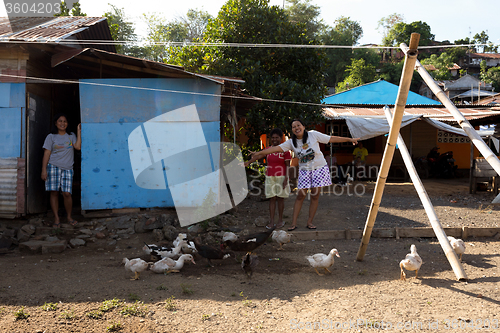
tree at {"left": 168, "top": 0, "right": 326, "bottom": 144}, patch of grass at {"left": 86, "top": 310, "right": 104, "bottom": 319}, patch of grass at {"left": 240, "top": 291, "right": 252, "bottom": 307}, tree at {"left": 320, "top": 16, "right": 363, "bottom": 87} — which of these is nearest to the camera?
patch of grass at {"left": 86, "top": 310, "right": 104, "bottom": 319}

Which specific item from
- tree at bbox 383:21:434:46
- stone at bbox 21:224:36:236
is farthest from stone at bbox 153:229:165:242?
tree at bbox 383:21:434:46

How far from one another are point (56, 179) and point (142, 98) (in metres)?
2.08

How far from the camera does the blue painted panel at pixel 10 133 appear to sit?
632cm

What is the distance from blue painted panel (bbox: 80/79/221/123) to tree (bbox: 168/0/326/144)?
2.56m

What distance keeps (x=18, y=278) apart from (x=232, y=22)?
315 inches

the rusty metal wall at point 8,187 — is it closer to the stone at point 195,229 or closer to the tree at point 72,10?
the stone at point 195,229

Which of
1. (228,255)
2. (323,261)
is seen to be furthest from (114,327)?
(323,261)

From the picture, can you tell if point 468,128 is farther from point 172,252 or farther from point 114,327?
point 114,327

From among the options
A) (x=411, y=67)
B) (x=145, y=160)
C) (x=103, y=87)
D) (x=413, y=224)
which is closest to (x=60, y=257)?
(x=145, y=160)

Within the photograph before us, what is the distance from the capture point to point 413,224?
22.1 ft

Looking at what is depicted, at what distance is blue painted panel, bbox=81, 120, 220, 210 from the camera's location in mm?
6680

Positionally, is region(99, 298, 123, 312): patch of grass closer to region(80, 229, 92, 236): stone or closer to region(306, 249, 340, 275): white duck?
region(306, 249, 340, 275): white duck

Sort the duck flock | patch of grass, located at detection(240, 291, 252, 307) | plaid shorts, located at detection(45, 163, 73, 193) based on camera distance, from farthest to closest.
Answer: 1. plaid shorts, located at detection(45, 163, 73, 193)
2. the duck flock
3. patch of grass, located at detection(240, 291, 252, 307)

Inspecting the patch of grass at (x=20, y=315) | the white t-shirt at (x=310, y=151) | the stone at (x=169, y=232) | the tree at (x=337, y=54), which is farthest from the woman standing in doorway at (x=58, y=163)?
the tree at (x=337, y=54)
